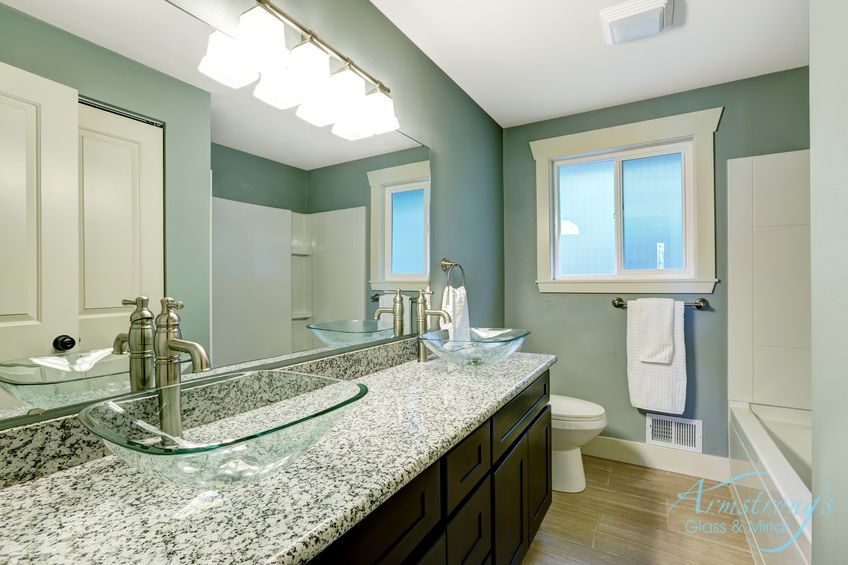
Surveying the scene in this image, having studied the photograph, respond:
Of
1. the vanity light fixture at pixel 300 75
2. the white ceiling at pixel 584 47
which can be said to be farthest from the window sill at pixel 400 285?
the white ceiling at pixel 584 47

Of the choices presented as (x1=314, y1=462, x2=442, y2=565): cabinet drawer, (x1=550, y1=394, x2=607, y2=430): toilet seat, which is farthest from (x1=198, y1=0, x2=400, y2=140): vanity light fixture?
(x1=550, y1=394, x2=607, y2=430): toilet seat

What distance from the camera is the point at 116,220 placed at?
87 centimetres

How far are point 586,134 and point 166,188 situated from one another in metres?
2.57

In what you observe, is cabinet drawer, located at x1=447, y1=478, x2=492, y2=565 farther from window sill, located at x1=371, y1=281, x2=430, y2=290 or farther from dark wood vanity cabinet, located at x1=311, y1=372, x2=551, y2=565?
window sill, located at x1=371, y1=281, x2=430, y2=290

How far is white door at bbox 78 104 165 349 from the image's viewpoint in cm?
82

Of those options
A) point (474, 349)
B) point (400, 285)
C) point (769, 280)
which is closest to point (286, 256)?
point (400, 285)

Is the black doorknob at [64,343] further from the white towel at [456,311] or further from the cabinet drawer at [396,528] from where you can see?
the white towel at [456,311]

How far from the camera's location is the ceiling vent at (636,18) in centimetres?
169

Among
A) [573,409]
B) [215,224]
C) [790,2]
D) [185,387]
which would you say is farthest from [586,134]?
[185,387]

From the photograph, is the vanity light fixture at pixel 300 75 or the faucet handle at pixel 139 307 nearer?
the faucet handle at pixel 139 307

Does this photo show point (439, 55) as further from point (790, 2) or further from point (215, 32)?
point (790, 2)

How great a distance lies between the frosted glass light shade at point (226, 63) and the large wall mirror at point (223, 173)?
0.07 feet

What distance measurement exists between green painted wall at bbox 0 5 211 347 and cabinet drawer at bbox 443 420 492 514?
28.1 inches

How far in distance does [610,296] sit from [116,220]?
103 inches
